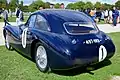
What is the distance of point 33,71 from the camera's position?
6477mm

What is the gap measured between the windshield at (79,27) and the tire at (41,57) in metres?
0.75

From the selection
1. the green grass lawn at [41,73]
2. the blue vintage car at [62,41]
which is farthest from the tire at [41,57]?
the green grass lawn at [41,73]

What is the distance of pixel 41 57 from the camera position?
6.45 m

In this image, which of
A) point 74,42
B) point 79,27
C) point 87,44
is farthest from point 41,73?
point 79,27

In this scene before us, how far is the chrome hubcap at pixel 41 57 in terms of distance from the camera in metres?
6.29

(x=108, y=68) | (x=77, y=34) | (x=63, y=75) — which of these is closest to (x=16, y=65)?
(x=63, y=75)

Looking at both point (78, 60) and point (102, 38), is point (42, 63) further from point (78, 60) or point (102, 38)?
point (102, 38)

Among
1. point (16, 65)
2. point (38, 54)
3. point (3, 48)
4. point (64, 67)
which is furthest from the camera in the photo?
point (3, 48)

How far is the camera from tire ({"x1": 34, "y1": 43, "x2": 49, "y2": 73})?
247 inches

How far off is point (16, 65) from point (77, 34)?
76.8 inches

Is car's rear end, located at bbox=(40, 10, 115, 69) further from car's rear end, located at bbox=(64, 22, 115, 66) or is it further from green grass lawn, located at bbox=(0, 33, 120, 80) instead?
green grass lawn, located at bbox=(0, 33, 120, 80)

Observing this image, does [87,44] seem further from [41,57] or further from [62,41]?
[41,57]

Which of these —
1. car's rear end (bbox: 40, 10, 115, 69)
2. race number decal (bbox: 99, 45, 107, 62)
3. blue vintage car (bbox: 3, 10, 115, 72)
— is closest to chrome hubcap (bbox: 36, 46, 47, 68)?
blue vintage car (bbox: 3, 10, 115, 72)

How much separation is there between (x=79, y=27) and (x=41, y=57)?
46.3 inches
